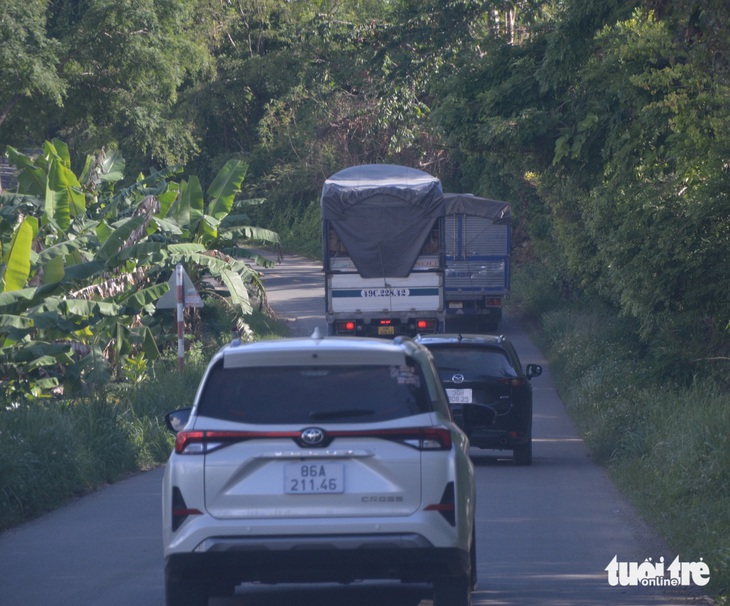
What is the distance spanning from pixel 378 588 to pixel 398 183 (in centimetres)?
1795

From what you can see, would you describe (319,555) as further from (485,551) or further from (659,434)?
(659,434)

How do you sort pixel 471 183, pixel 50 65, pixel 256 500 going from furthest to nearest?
pixel 471 183 < pixel 50 65 < pixel 256 500

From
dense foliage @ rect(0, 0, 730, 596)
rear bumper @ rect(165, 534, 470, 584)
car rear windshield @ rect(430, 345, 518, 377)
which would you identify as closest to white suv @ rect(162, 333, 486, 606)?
rear bumper @ rect(165, 534, 470, 584)

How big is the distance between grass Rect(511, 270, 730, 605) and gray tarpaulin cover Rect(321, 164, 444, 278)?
14.1 ft

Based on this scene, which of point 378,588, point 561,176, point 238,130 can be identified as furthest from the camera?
point 238,130

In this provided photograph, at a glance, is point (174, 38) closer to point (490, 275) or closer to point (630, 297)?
point (490, 275)

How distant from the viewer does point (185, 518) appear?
224 inches

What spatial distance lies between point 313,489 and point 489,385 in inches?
308

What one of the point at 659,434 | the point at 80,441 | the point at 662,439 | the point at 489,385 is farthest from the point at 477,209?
the point at 80,441

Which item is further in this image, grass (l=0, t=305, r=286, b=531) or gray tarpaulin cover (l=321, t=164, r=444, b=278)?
gray tarpaulin cover (l=321, t=164, r=444, b=278)

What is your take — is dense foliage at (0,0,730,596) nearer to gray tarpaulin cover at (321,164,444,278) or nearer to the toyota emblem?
gray tarpaulin cover at (321,164,444,278)

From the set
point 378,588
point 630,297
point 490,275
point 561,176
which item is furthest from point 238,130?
point 378,588

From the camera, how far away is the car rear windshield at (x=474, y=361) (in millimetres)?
13234

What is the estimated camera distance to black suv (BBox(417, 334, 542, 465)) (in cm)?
1310
